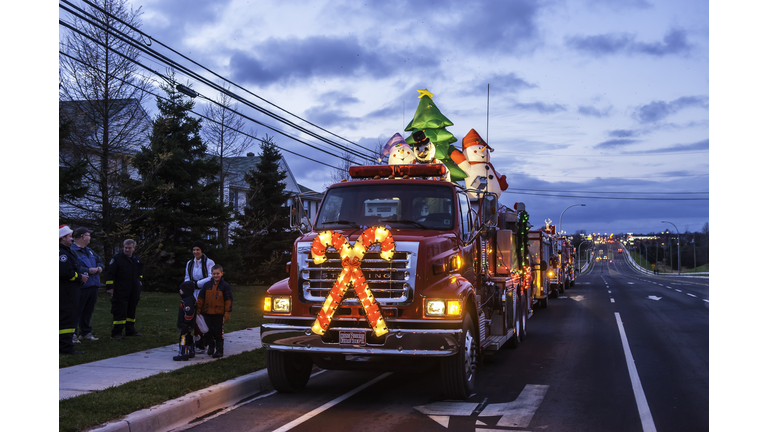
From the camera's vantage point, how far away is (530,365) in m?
10.0

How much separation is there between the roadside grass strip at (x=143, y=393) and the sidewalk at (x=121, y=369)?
27 centimetres

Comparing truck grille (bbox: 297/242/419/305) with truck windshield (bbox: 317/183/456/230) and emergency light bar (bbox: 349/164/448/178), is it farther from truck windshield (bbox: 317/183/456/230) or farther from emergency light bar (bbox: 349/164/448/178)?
emergency light bar (bbox: 349/164/448/178)

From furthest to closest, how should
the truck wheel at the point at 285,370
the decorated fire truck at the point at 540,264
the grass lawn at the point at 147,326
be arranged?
1. the decorated fire truck at the point at 540,264
2. the grass lawn at the point at 147,326
3. the truck wheel at the point at 285,370

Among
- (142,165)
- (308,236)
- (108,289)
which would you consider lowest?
(108,289)

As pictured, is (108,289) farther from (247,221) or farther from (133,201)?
(247,221)

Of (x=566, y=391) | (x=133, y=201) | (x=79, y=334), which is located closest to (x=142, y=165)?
(x=133, y=201)

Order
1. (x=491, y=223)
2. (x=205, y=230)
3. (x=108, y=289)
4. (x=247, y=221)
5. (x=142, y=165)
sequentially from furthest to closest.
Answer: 1. (x=247, y=221)
2. (x=205, y=230)
3. (x=142, y=165)
4. (x=108, y=289)
5. (x=491, y=223)

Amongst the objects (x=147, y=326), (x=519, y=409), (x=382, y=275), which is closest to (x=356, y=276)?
(x=382, y=275)

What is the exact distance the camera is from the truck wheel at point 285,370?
299 inches

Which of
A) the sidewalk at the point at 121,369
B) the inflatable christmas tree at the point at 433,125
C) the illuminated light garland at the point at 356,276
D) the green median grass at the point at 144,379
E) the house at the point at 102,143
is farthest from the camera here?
the house at the point at 102,143

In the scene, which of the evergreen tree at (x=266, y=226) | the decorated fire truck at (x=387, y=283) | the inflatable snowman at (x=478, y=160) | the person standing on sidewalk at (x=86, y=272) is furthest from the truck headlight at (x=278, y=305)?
the evergreen tree at (x=266, y=226)

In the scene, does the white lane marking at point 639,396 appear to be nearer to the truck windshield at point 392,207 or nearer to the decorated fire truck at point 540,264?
the truck windshield at point 392,207

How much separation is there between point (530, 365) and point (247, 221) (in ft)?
75.1

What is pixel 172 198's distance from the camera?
79.4ft
